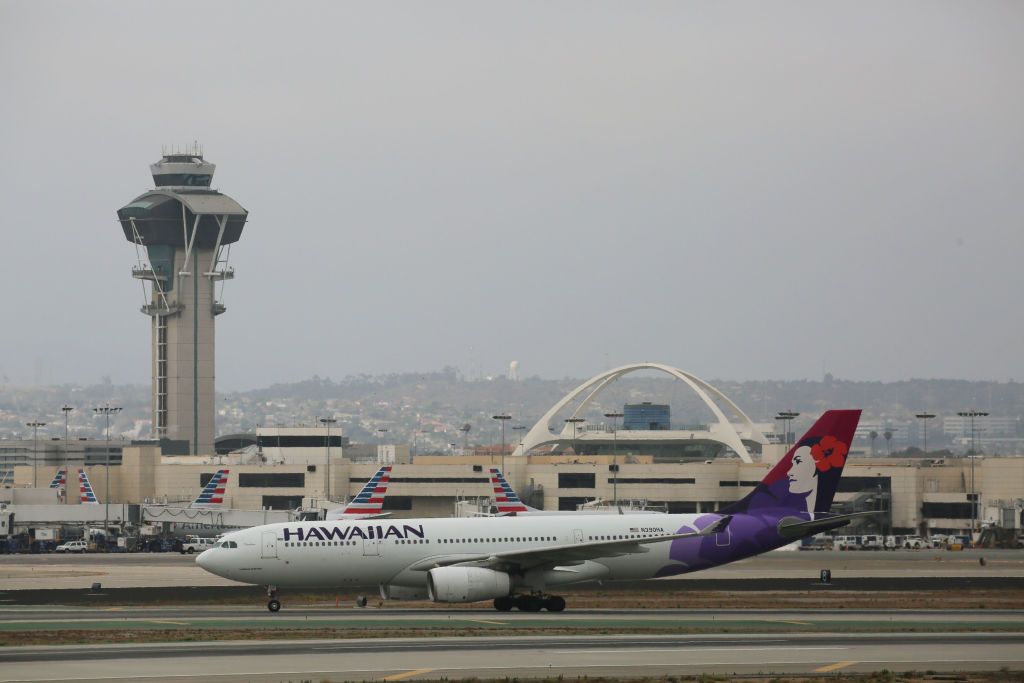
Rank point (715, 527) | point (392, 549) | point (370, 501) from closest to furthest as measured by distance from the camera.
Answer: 1. point (392, 549)
2. point (715, 527)
3. point (370, 501)

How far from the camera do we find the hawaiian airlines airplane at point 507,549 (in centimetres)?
6106

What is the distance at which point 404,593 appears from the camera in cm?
6269

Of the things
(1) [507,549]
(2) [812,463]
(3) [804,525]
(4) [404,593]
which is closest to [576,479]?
(2) [812,463]

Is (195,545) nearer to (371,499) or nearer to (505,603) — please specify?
(371,499)

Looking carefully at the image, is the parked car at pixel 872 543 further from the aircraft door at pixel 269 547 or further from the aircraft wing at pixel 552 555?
the aircraft door at pixel 269 547

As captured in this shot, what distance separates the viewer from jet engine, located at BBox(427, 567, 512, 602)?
5938cm

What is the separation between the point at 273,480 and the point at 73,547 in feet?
161

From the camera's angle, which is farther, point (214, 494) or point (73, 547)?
point (214, 494)

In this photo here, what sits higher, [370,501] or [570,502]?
[370,501]

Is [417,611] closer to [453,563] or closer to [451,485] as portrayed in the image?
[453,563]

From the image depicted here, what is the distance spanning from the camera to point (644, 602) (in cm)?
6456

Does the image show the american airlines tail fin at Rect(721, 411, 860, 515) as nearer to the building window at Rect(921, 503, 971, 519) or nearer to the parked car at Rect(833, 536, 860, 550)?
the parked car at Rect(833, 536, 860, 550)

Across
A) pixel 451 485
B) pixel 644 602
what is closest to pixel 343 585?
pixel 644 602

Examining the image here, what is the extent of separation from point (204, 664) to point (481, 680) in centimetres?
825
